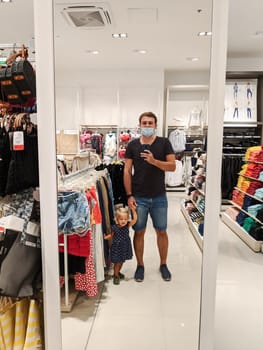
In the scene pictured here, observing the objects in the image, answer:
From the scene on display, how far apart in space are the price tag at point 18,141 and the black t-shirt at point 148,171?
63cm

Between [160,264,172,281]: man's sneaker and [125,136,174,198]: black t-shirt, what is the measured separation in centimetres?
53

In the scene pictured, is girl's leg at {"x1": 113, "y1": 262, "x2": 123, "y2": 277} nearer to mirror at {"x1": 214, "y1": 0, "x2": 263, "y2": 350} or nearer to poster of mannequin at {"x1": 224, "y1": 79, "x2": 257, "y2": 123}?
mirror at {"x1": 214, "y1": 0, "x2": 263, "y2": 350}

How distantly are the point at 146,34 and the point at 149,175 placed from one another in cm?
281

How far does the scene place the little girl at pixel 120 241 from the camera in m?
2.07

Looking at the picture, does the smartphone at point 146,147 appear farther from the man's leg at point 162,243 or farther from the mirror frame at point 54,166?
the man's leg at point 162,243

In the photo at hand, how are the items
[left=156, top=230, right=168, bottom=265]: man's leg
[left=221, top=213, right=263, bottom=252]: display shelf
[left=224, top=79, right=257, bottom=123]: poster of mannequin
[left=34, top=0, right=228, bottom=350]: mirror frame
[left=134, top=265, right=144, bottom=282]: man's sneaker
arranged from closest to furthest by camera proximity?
[left=34, top=0, right=228, bottom=350]: mirror frame, [left=156, top=230, right=168, bottom=265]: man's leg, [left=134, top=265, right=144, bottom=282]: man's sneaker, [left=221, top=213, right=263, bottom=252]: display shelf, [left=224, top=79, right=257, bottom=123]: poster of mannequin

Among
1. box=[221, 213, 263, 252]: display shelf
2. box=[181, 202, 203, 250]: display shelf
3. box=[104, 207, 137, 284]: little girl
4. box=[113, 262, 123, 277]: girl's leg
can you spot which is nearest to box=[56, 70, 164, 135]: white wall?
box=[181, 202, 203, 250]: display shelf

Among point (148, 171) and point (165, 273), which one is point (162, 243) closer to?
point (165, 273)

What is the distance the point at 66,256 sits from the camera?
1.84 m

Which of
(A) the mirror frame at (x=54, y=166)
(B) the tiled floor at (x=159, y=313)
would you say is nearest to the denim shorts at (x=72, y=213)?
(A) the mirror frame at (x=54, y=166)

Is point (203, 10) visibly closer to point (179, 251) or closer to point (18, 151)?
point (18, 151)

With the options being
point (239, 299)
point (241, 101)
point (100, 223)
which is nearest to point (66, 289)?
point (100, 223)

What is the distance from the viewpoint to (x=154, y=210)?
72.2 inches

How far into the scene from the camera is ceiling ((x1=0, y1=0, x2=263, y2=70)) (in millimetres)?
1599
